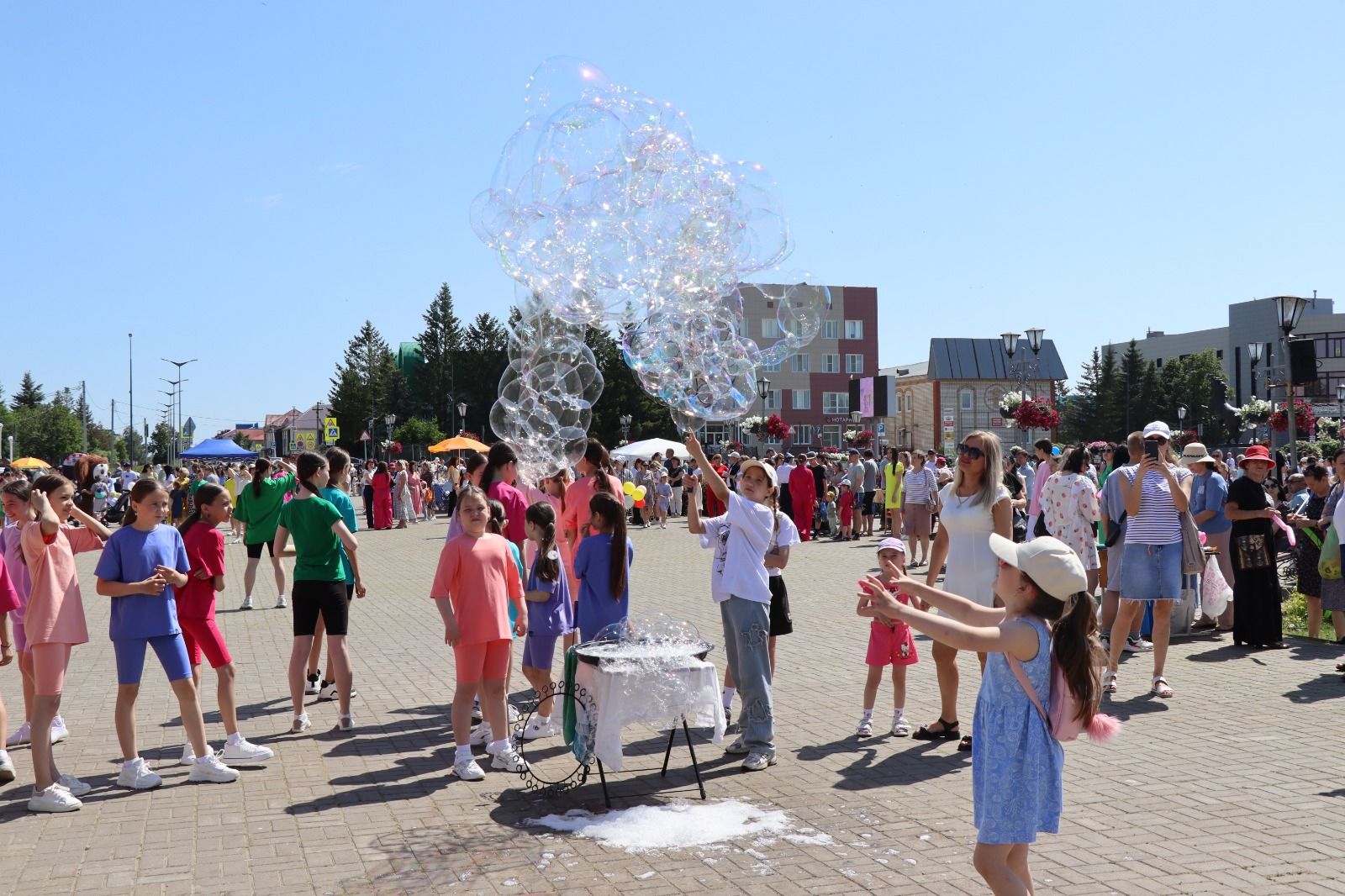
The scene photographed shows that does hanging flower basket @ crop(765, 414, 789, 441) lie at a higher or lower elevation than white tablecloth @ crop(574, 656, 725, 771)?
higher

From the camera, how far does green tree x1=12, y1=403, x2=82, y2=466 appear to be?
86.1 metres

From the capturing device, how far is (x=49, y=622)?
651 centimetres

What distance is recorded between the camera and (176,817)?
5.96 metres

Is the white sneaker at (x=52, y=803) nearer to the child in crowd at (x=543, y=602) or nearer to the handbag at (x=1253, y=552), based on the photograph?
→ the child in crowd at (x=543, y=602)

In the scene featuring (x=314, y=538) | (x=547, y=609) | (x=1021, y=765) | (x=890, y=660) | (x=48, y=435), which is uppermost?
(x=48, y=435)

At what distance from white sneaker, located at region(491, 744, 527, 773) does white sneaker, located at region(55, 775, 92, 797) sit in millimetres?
2237

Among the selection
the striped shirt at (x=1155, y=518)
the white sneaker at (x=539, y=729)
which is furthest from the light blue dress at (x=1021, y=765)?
the striped shirt at (x=1155, y=518)

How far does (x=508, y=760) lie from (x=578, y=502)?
227 cm

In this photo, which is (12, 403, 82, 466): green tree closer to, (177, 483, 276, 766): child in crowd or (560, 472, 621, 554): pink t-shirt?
(560, 472, 621, 554): pink t-shirt

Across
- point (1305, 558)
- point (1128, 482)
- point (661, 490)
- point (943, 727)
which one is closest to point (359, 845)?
point (943, 727)

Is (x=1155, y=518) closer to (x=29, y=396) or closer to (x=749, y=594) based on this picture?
(x=749, y=594)

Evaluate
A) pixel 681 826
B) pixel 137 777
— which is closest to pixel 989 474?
pixel 681 826

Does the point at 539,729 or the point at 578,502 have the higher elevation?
the point at 578,502

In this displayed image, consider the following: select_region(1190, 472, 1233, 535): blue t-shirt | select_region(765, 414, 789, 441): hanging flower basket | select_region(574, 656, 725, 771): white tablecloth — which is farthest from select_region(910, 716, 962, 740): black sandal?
select_region(765, 414, 789, 441): hanging flower basket
